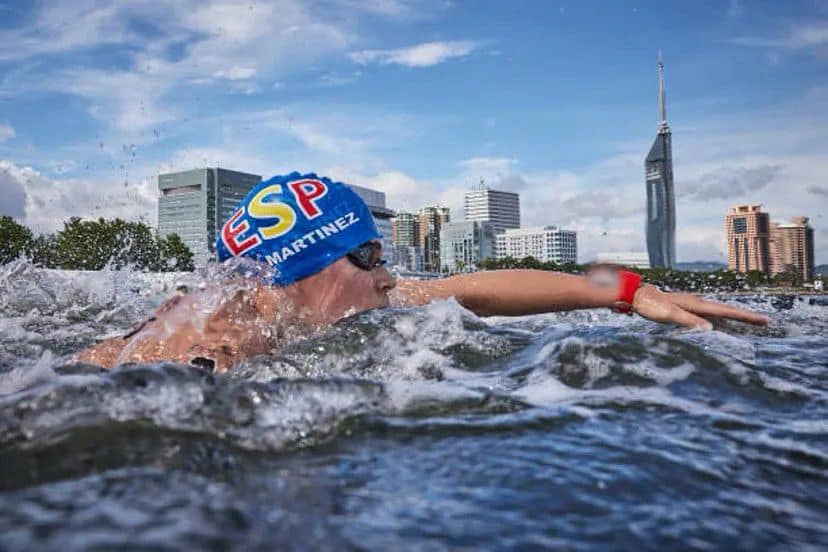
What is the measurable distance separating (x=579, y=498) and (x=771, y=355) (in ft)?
11.0

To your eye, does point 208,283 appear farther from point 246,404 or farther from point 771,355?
point 771,355

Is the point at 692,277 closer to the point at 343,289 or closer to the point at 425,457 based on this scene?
the point at 343,289

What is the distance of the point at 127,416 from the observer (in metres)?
2.13

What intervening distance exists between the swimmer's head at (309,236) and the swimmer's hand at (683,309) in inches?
77.4

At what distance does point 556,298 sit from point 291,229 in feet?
6.41

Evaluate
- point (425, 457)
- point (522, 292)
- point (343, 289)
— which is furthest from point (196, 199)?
point (425, 457)

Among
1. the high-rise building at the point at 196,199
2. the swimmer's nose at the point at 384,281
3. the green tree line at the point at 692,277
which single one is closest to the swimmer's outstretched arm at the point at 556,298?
the swimmer's nose at the point at 384,281

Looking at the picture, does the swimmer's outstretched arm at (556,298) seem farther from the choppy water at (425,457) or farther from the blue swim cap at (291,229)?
→ the blue swim cap at (291,229)

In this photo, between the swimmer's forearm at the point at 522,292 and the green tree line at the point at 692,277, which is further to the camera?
the green tree line at the point at 692,277

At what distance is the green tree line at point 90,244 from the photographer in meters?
79.0

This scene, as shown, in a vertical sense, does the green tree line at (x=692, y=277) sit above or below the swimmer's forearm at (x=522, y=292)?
above

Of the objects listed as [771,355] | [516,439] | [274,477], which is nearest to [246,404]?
[274,477]

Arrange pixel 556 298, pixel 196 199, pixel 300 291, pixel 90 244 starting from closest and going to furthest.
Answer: pixel 300 291 < pixel 556 298 < pixel 90 244 < pixel 196 199

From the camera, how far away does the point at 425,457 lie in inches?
77.4
